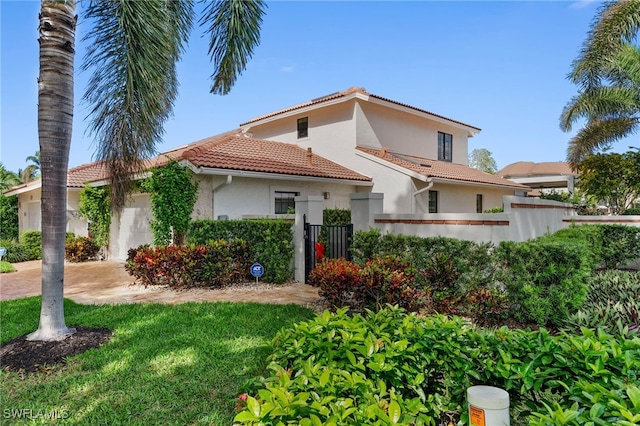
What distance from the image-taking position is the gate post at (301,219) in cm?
979

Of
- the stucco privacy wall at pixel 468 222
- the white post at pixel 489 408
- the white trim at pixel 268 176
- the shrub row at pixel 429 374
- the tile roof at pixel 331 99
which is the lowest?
the white post at pixel 489 408

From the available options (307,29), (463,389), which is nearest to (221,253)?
(307,29)

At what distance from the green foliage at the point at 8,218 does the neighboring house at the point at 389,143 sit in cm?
1344

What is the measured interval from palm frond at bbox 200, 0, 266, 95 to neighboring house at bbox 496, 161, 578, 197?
20.7 meters

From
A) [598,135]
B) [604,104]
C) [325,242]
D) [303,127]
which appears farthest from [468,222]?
[598,135]

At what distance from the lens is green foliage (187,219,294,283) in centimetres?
973

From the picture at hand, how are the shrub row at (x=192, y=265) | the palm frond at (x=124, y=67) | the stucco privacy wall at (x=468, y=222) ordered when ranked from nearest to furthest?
1. the palm frond at (x=124, y=67)
2. the stucco privacy wall at (x=468, y=222)
3. the shrub row at (x=192, y=265)

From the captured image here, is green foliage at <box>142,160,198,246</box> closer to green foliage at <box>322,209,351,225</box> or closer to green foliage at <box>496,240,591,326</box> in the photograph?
green foliage at <box>322,209,351,225</box>

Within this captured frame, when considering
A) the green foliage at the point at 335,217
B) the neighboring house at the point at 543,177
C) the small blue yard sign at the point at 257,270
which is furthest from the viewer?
the neighboring house at the point at 543,177

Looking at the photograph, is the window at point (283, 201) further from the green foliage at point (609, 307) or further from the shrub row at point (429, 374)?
the shrub row at point (429, 374)

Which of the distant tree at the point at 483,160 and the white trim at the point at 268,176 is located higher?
the distant tree at the point at 483,160

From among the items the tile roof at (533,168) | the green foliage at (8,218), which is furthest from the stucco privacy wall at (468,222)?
the tile roof at (533,168)

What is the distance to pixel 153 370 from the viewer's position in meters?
4.30

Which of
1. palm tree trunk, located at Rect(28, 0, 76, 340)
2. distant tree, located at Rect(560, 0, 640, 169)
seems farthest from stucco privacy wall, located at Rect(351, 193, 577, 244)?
distant tree, located at Rect(560, 0, 640, 169)
